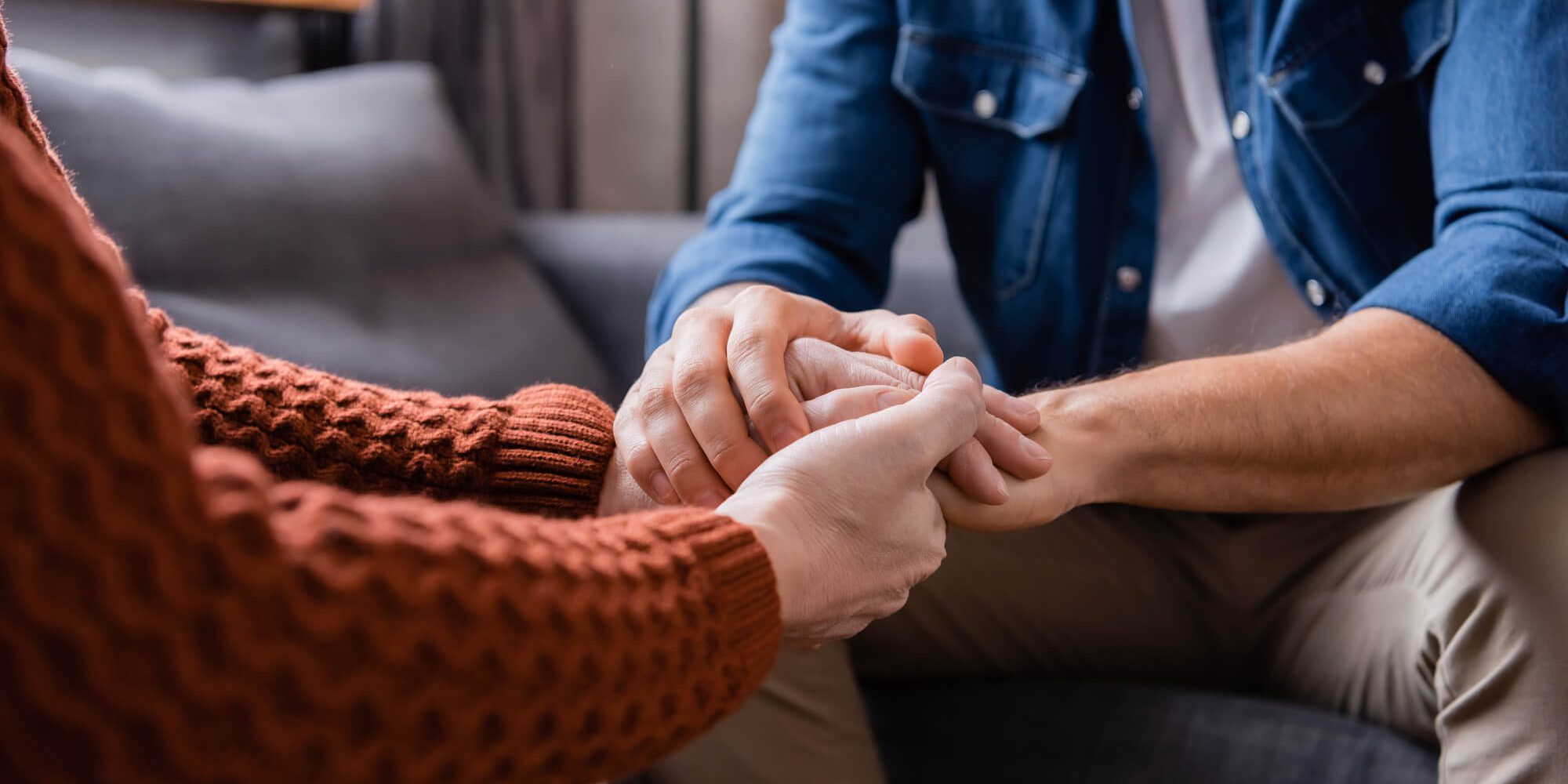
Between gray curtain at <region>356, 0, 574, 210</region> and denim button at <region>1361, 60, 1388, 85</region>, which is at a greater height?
denim button at <region>1361, 60, 1388, 85</region>

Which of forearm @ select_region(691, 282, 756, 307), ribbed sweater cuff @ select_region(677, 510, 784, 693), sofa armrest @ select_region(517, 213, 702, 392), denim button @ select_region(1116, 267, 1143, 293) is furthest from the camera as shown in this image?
sofa armrest @ select_region(517, 213, 702, 392)

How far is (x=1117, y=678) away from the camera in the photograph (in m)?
0.95

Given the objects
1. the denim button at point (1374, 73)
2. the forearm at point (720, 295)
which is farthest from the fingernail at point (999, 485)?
the denim button at point (1374, 73)

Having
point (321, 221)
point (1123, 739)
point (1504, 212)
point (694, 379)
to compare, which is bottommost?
point (1123, 739)

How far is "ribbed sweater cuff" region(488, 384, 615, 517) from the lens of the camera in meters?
0.76

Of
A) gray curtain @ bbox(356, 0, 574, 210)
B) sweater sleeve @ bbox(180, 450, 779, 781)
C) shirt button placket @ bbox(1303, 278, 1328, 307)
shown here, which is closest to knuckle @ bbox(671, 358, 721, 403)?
sweater sleeve @ bbox(180, 450, 779, 781)

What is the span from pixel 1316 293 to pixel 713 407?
0.61 metres

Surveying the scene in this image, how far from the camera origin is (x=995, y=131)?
3.59 ft

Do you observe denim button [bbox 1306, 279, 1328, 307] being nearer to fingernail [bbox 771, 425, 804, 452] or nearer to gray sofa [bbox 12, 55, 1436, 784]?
gray sofa [bbox 12, 55, 1436, 784]

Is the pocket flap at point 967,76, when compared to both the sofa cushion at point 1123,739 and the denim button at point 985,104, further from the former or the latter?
the sofa cushion at point 1123,739

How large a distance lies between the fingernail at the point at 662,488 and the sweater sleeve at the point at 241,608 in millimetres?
263

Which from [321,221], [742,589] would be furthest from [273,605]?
[321,221]

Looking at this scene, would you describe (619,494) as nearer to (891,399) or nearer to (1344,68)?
(891,399)

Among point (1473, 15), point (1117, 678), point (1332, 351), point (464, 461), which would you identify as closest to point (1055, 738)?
point (1117, 678)
